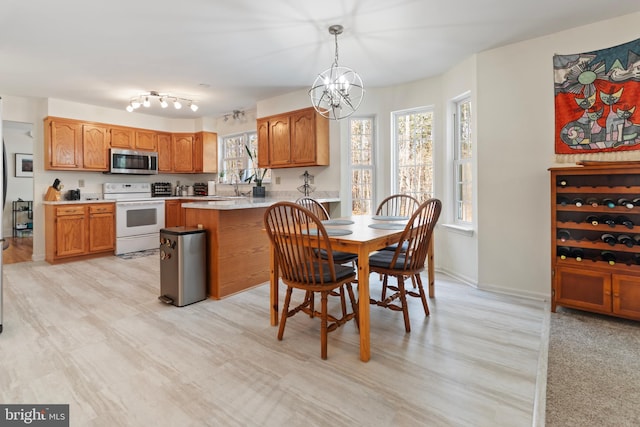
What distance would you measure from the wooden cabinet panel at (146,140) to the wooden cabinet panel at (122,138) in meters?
0.08

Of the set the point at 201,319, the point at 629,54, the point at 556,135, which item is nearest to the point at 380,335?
the point at 201,319

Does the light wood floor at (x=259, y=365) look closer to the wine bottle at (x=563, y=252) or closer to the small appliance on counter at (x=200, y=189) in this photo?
the wine bottle at (x=563, y=252)

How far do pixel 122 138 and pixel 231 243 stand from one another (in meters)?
3.87

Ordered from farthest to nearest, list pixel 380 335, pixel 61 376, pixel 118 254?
pixel 118 254
pixel 380 335
pixel 61 376

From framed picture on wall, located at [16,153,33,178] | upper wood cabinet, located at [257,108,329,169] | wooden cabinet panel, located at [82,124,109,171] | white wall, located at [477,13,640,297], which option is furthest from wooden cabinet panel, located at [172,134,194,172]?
white wall, located at [477,13,640,297]

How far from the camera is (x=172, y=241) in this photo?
2.99 meters

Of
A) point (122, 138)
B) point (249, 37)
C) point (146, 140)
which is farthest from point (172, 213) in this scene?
point (249, 37)

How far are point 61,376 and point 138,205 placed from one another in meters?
4.10

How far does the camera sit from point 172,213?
604 centimetres

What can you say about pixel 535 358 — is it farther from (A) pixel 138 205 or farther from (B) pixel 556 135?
(A) pixel 138 205

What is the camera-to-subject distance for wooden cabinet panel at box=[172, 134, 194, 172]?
21.0 feet

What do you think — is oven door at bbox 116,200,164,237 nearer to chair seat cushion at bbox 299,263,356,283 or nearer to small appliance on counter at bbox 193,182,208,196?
small appliance on counter at bbox 193,182,208,196

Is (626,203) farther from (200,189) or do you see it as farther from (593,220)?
(200,189)

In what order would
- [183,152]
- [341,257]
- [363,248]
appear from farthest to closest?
[183,152], [341,257], [363,248]
